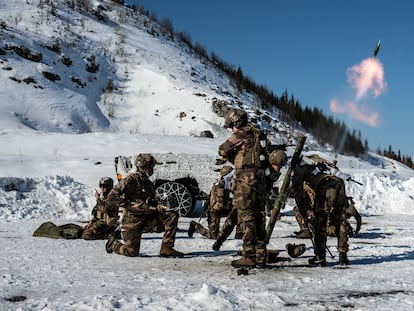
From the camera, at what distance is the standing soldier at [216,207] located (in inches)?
334

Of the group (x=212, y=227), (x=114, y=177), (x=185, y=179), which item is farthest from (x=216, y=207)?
(x=114, y=177)

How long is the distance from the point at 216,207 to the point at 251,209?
3.20 meters

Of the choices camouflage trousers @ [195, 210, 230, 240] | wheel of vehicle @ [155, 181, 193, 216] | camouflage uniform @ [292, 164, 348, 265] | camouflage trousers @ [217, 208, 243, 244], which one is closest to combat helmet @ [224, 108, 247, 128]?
camouflage uniform @ [292, 164, 348, 265]

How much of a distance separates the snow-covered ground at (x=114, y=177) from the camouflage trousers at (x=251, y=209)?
0.32m

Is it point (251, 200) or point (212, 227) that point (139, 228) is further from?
point (212, 227)

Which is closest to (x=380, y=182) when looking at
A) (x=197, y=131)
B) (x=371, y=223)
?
(x=371, y=223)

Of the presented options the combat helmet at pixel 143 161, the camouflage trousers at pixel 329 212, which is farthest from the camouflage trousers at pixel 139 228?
the camouflage trousers at pixel 329 212

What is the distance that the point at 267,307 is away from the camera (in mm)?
3881

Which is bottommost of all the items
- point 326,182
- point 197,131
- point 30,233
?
point 30,233

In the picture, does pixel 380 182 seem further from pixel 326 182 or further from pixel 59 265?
pixel 59 265

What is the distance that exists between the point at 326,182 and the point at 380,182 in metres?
11.7

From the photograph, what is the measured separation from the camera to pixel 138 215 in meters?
6.63

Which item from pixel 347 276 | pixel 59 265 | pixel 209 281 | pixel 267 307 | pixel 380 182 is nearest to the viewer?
pixel 267 307

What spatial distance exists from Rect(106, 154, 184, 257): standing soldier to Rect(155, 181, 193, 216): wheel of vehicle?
535 centimetres
